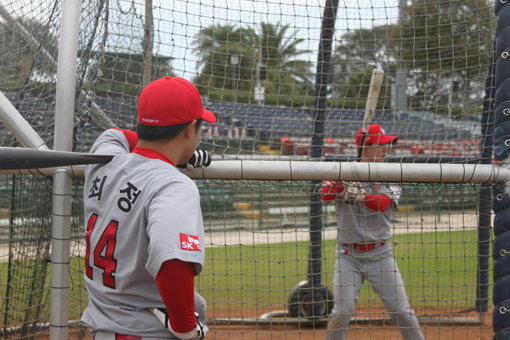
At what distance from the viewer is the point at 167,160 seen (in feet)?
5.69

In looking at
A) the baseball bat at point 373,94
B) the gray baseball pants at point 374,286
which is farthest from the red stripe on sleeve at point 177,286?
the baseball bat at point 373,94

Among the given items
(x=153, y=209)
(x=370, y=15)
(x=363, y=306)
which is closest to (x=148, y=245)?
(x=153, y=209)

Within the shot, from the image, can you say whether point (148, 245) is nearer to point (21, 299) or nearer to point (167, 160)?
point (167, 160)

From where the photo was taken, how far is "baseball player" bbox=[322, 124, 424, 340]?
134 inches

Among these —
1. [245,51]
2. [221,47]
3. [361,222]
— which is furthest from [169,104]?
[245,51]

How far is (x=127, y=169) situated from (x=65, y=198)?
78cm

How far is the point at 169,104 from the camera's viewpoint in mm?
1680

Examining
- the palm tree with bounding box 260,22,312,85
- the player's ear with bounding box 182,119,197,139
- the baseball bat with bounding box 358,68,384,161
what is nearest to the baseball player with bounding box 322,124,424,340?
the baseball bat with bounding box 358,68,384,161

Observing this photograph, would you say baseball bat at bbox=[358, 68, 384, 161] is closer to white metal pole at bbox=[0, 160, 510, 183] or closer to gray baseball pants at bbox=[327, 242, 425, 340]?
gray baseball pants at bbox=[327, 242, 425, 340]

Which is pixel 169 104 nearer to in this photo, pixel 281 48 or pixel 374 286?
pixel 374 286

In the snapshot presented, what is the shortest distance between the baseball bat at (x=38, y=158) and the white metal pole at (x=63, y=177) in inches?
16.6

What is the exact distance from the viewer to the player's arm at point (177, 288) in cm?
142

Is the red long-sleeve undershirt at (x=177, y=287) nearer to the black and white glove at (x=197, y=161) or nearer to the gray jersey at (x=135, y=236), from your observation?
the gray jersey at (x=135, y=236)

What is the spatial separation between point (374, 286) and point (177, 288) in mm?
2571
